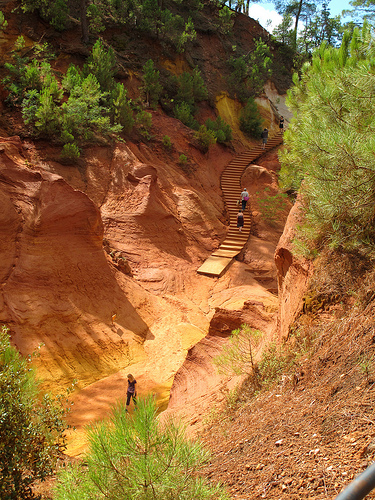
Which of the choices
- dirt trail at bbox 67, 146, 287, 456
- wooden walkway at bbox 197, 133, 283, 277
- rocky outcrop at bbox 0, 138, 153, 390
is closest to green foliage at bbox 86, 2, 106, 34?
wooden walkway at bbox 197, 133, 283, 277

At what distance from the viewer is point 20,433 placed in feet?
13.2

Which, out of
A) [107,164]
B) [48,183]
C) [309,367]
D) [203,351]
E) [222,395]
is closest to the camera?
[309,367]

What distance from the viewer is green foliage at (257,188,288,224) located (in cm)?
1947

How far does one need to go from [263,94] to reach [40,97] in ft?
67.9

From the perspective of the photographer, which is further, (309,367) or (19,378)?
(309,367)

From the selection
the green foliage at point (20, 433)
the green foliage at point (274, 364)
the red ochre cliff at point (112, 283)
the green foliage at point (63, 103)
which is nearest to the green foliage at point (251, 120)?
the green foliage at point (63, 103)

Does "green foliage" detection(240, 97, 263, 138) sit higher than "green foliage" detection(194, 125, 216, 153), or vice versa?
"green foliage" detection(240, 97, 263, 138)

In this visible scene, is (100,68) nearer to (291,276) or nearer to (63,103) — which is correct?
(63,103)

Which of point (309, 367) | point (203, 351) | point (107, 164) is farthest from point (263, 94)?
point (309, 367)

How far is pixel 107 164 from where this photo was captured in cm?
1631

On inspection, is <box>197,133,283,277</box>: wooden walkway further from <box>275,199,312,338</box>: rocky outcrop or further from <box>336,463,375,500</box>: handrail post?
<box>336,463,375,500</box>: handrail post

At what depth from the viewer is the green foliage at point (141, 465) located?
2662 mm

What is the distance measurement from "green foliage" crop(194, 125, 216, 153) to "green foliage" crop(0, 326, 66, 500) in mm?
18436

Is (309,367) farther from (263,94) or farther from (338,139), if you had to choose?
(263,94)
